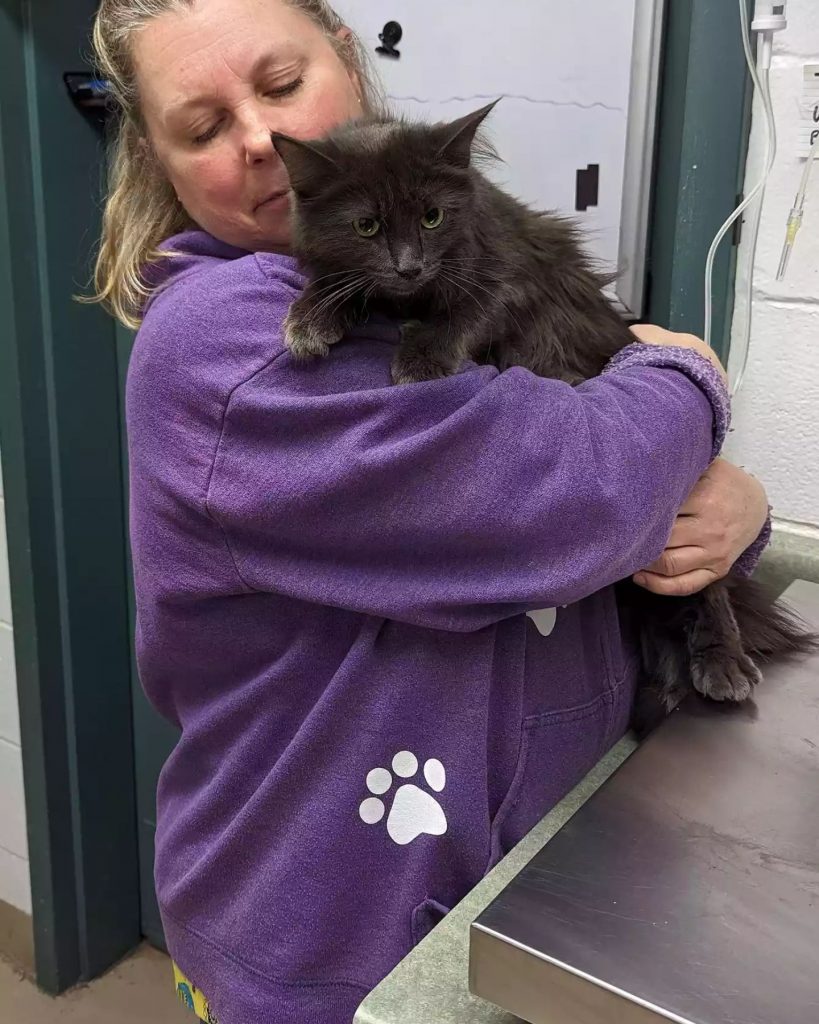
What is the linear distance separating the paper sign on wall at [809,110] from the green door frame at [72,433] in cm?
9

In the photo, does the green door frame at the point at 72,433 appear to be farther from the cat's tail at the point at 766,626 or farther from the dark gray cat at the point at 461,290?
the cat's tail at the point at 766,626

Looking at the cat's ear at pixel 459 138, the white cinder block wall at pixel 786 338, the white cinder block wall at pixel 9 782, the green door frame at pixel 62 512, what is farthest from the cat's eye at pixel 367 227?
the white cinder block wall at pixel 9 782

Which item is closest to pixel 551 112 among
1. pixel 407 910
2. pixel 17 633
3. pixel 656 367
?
pixel 656 367

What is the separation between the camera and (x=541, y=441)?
0.88m

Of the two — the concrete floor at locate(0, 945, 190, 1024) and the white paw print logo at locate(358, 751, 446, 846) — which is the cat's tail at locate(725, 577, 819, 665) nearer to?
the white paw print logo at locate(358, 751, 446, 846)

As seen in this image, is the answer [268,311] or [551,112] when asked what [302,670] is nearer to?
[268,311]

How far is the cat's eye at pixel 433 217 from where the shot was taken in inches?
41.8

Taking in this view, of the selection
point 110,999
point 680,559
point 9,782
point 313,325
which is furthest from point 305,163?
point 110,999

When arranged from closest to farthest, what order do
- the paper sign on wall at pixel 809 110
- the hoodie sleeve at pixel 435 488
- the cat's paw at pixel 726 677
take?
the hoodie sleeve at pixel 435 488 → the cat's paw at pixel 726 677 → the paper sign on wall at pixel 809 110

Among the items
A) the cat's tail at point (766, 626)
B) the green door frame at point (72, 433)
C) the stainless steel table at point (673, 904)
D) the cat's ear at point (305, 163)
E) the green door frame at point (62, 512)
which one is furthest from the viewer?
the green door frame at point (62, 512)

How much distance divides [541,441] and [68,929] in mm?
2023

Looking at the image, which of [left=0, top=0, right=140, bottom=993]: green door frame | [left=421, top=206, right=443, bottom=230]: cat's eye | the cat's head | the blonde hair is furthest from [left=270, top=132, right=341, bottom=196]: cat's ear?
[left=0, top=0, right=140, bottom=993]: green door frame

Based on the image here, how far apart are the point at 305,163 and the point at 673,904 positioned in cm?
77

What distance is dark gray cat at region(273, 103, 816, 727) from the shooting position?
3.35 feet
